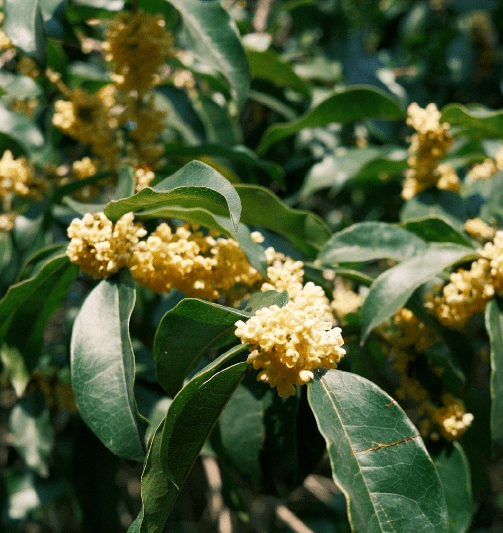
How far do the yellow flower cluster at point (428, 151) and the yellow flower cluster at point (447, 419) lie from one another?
53 cm

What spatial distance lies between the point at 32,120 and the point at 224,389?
119 centimetres

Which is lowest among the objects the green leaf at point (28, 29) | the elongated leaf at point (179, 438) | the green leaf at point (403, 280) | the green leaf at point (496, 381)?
the green leaf at point (496, 381)

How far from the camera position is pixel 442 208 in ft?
4.75

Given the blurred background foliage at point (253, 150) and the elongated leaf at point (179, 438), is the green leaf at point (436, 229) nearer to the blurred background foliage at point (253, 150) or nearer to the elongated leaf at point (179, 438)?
the blurred background foliage at point (253, 150)

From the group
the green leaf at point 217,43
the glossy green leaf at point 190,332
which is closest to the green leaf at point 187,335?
the glossy green leaf at point 190,332

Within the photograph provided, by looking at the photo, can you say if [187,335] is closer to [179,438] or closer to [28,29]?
[179,438]

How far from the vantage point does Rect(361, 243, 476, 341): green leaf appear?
1.04 meters

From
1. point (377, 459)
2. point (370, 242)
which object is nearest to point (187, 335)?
point (377, 459)

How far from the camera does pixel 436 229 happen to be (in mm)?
1211

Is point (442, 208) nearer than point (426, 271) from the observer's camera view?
No

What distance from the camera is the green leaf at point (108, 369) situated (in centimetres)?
89

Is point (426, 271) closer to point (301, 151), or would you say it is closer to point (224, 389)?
point (224, 389)

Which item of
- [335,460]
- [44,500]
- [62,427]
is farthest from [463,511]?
[62,427]

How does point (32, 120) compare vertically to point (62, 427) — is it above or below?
above
